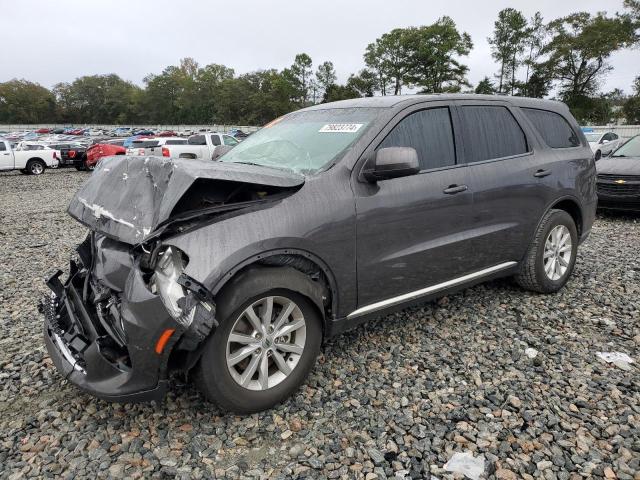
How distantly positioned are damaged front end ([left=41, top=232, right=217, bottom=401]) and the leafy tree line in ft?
172

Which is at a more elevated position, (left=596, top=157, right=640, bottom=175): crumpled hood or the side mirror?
the side mirror

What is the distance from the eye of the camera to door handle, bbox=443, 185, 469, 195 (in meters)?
3.26

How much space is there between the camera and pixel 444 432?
2.47m

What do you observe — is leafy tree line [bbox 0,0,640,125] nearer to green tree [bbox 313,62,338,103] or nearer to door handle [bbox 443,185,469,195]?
green tree [bbox 313,62,338,103]

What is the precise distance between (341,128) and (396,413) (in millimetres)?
1891

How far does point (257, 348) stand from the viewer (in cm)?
250

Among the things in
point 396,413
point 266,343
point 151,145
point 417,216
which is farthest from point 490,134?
point 151,145

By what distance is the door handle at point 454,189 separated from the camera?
3265 mm

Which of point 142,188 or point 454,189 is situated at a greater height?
point 142,188

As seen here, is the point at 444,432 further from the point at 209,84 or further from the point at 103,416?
the point at 209,84

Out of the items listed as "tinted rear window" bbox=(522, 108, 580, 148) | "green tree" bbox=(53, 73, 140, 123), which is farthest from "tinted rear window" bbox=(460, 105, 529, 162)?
"green tree" bbox=(53, 73, 140, 123)

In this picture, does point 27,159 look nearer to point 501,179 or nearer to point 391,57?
point 501,179

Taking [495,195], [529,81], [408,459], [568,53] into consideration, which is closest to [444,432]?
[408,459]

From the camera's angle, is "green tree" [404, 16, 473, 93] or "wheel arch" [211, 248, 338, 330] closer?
"wheel arch" [211, 248, 338, 330]
